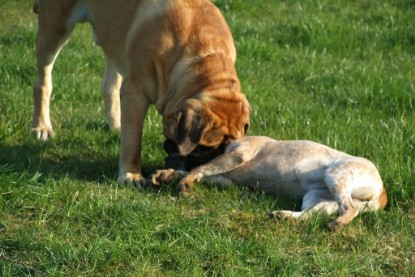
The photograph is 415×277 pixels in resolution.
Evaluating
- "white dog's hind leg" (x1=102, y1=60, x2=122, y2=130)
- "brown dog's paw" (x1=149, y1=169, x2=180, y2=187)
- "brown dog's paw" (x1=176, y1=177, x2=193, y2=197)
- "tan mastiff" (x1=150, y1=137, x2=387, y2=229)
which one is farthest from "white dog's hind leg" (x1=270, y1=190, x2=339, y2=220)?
"white dog's hind leg" (x1=102, y1=60, x2=122, y2=130)

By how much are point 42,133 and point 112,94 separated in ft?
2.50

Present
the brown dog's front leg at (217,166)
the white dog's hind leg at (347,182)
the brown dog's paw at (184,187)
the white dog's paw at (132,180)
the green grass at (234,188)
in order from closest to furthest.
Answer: the green grass at (234,188) < the white dog's hind leg at (347,182) < the brown dog's paw at (184,187) < the brown dog's front leg at (217,166) < the white dog's paw at (132,180)

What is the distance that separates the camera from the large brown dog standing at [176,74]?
5785 millimetres

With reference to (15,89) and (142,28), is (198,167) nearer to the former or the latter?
(142,28)

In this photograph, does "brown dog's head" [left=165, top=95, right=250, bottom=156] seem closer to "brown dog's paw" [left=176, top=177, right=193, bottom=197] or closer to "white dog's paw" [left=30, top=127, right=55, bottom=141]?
"brown dog's paw" [left=176, top=177, right=193, bottom=197]

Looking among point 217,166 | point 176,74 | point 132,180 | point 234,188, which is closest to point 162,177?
point 132,180

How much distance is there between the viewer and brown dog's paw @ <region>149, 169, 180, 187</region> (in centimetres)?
593

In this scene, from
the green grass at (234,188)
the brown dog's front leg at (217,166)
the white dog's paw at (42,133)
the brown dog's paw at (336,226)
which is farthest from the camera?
the white dog's paw at (42,133)

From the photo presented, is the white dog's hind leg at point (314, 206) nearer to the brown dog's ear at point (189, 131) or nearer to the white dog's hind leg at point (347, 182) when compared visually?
the white dog's hind leg at point (347, 182)

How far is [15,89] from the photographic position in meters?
7.86

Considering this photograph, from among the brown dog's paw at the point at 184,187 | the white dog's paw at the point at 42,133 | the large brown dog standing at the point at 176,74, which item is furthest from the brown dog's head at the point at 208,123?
the white dog's paw at the point at 42,133

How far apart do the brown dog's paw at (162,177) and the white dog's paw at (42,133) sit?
1299mm

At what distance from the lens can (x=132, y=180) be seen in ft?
19.7

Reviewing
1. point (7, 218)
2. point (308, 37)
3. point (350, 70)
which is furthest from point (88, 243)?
point (308, 37)
